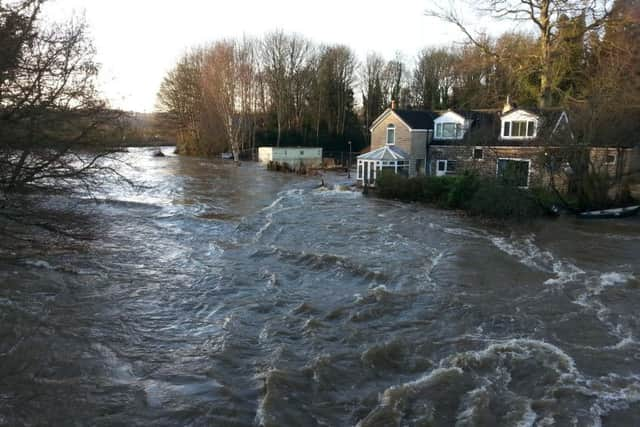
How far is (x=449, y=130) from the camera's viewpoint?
29.2 m

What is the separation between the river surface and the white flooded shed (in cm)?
2933

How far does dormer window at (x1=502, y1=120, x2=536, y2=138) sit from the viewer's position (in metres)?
25.3

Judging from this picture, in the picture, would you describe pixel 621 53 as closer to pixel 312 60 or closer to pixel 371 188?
pixel 371 188

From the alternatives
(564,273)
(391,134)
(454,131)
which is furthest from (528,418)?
(391,134)

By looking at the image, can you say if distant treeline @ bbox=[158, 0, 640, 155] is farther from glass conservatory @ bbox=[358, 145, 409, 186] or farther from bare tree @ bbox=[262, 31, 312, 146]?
glass conservatory @ bbox=[358, 145, 409, 186]

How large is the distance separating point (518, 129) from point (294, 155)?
949 inches

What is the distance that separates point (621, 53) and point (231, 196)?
73.1 feet

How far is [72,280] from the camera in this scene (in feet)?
36.9

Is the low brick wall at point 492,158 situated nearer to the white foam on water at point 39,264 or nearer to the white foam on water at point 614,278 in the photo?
the white foam on water at point 614,278

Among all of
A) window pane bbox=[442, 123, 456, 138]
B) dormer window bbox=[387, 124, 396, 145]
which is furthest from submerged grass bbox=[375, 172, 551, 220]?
window pane bbox=[442, 123, 456, 138]

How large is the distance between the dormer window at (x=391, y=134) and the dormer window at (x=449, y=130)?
2600 mm

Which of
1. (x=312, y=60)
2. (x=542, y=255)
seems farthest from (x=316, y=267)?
(x=312, y=60)

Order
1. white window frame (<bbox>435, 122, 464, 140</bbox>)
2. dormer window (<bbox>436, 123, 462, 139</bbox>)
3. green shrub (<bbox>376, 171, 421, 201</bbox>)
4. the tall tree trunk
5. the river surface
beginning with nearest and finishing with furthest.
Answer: the river surface → green shrub (<bbox>376, 171, 421, 201</bbox>) → the tall tree trunk → white window frame (<bbox>435, 122, 464, 140</bbox>) → dormer window (<bbox>436, 123, 462, 139</bbox>)

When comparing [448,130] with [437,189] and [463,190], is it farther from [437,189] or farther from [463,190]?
[463,190]
